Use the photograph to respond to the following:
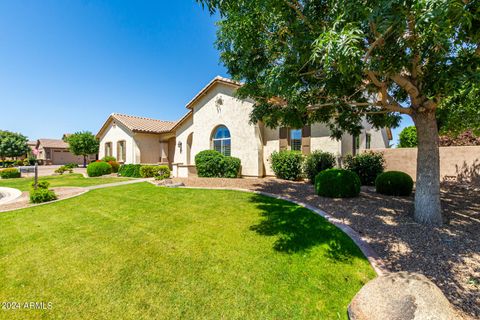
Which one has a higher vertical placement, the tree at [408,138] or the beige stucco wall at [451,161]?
the tree at [408,138]

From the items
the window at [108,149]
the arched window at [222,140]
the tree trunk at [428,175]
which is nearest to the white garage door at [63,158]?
the window at [108,149]

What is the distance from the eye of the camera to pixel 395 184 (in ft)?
28.6

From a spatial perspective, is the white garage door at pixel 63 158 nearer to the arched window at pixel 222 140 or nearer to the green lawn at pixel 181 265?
the arched window at pixel 222 140

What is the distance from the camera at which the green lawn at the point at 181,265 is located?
9.81ft

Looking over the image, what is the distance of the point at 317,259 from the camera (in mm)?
4113

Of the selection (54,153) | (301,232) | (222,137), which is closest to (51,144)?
(54,153)

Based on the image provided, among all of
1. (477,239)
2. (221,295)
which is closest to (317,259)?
(221,295)

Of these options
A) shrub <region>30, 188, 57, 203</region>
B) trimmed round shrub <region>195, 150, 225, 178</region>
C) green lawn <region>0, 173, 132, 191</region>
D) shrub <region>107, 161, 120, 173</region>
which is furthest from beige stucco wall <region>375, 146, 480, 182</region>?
shrub <region>107, 161, 120, 173</region>

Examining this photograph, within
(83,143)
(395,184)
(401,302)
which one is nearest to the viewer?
(401,302)

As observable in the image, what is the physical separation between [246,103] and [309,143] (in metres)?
5.04

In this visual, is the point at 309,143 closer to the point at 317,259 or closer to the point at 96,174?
the point at 317,259

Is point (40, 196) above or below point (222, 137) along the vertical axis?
below

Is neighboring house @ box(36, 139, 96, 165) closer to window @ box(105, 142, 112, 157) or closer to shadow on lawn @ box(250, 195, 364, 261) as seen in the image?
window @ box(105, 142, 112, 157)

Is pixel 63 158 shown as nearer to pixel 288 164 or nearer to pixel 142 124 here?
pixel 142 124
